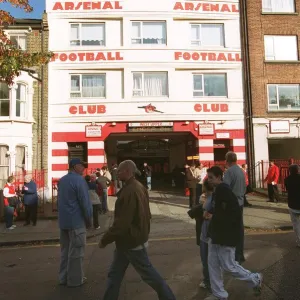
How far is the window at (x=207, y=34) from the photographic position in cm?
1973

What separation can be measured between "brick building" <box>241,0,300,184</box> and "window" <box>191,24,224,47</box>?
1350 mm

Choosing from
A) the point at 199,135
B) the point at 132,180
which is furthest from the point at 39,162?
the point at 132,180

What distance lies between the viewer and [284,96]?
19672mm

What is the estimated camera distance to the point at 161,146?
26562mm

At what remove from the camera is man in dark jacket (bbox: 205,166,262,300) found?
14.2 ft

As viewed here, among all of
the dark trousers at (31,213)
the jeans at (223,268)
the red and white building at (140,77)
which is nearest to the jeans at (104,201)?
the dark trousers at (31,213)

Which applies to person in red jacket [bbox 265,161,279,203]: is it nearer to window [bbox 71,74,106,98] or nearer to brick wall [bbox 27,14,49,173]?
window [bbox 71,74,106,98]

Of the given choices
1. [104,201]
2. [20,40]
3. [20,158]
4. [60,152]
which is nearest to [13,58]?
[104,201]

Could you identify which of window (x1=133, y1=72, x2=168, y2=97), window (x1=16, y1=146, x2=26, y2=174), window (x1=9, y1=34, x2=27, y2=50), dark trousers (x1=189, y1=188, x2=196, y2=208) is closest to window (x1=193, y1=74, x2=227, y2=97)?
window (x1=133, y1=72, x2=168, y2=97)

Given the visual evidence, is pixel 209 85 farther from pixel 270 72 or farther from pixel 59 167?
pixel 59 167

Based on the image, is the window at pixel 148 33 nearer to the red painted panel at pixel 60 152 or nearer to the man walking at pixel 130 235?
the red painted panel at pixel 60 152

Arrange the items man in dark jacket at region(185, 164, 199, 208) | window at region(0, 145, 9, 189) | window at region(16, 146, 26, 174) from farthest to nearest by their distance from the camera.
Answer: window at region(16, 146, 26, 174) < window at region(0, 145, 9, 189) < man in dark jacket at region(185, 164, 199, 208)

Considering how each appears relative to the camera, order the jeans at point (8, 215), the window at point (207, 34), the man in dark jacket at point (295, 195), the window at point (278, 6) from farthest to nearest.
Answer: the window at point (278, 6), the window at point (207, 34), the jeans at point (8, 215), the man in dark jacket at point (295, 195)

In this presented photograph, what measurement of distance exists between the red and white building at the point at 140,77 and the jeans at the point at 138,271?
1472 centimetres
